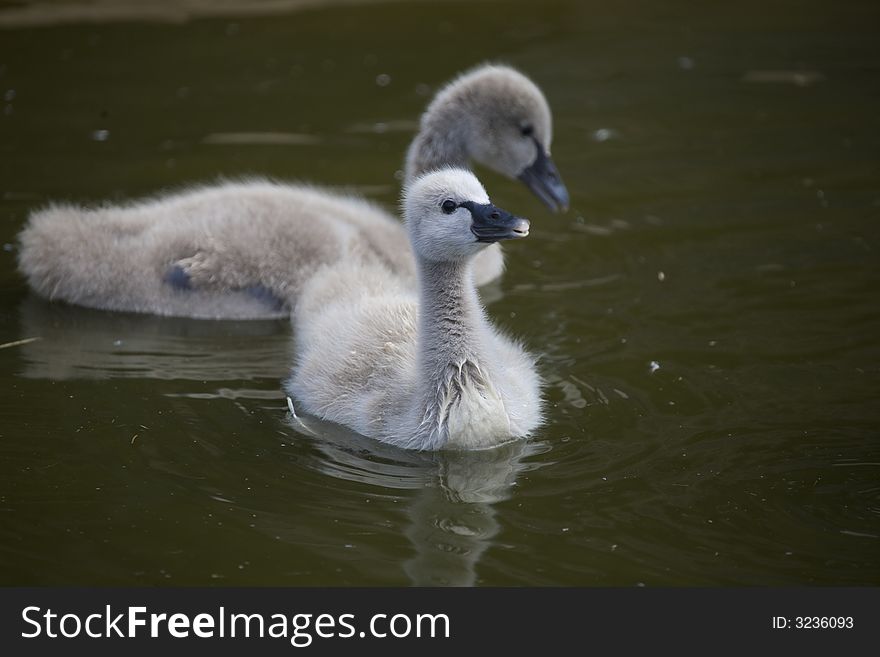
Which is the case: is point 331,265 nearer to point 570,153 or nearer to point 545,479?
point 545,479

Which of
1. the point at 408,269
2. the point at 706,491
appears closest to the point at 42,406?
the point at 408,269

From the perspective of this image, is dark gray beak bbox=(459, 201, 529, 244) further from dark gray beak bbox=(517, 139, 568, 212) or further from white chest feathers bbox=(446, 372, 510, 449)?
dark gray beak bbox=(517, 139, 568, 212)

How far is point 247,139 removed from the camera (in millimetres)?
9477

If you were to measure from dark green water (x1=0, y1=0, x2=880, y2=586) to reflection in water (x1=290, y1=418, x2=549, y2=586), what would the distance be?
1 cm

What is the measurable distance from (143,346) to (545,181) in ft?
7.35

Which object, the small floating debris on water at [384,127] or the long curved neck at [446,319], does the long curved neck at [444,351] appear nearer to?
the long curved neck at [446,319]

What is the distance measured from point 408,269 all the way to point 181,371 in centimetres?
135

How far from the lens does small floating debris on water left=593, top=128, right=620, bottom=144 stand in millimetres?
9586

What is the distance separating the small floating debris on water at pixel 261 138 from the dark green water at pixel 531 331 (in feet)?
0.22

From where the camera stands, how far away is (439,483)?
5.24m

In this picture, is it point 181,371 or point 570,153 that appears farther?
point 570,153

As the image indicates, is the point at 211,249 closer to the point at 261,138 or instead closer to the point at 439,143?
the point at 439,143

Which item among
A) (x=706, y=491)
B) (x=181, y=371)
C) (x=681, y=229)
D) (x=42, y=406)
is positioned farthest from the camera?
(x=681, y=229)

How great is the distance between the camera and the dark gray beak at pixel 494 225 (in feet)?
17.4
